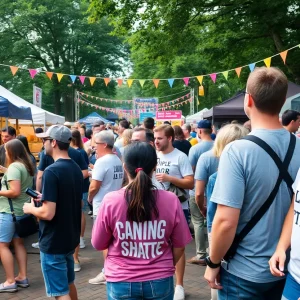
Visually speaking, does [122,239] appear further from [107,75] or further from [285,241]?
[107,75]

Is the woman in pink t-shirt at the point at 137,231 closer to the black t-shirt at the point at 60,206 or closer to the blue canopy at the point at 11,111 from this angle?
the black t-shirt at the point at 60,206

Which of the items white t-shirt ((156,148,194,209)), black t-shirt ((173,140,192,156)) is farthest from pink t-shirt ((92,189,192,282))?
black t-shirt ((173,140,192,156))

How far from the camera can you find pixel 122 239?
2426 millimetres

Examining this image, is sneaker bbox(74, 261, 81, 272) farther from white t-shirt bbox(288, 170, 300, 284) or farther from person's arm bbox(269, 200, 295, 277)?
white t-shirt bbox(288, 170, 300, 284)

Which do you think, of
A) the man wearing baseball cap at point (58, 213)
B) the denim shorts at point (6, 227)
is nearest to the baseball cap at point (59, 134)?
the man wearing baseball cap at point (58, 213)

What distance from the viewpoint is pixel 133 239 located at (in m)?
2.43

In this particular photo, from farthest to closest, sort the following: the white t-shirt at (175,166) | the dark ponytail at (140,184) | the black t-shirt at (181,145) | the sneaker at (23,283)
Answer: the black t-shirt at (181,145) → the sneaker at (23,283) → the white t-shirt at (175,166) → the dark ponytail at (140,184)

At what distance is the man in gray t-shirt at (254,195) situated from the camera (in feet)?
6.70

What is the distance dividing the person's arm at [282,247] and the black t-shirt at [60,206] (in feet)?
6.29

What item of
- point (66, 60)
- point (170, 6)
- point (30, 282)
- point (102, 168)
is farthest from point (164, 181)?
point (66, 60)

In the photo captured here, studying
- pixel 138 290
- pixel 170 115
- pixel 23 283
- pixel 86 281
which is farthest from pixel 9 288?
pixel 170 115

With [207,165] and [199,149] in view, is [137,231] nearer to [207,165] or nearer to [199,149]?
[207,165]

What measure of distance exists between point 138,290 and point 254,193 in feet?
2.97

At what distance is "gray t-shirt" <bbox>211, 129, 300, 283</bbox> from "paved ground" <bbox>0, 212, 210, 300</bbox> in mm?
2653
